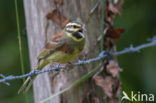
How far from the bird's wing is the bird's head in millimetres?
124

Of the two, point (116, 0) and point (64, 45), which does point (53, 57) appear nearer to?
point (64, 45)

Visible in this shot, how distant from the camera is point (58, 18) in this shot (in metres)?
3.49

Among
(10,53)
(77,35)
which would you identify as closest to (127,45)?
(77,35)

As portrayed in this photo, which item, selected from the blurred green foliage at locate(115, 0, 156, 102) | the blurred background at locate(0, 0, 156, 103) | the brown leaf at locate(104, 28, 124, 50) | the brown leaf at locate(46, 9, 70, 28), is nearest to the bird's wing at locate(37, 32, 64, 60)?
the brown leaf at locate(46, 9, 70, 28)

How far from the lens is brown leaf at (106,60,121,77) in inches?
139

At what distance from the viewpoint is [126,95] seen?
416 centimetres

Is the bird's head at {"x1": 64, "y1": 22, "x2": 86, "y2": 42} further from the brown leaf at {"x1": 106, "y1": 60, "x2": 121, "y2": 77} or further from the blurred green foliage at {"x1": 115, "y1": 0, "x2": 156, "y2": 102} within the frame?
the blurred green foliage at {"x1": 115, "y1": 0, "x2": 156, "y2": 102}

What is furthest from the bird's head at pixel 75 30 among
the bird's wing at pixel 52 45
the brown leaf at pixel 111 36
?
the brown leaf at pixel 111 36

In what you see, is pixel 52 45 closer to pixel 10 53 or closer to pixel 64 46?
pixel 64 46

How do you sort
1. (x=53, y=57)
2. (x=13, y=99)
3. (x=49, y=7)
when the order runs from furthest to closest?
(x=13, y=99) → (x=53, y=57) → (x=49, y=7)

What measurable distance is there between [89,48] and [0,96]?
8.57 ft

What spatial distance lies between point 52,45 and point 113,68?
0.68 metres

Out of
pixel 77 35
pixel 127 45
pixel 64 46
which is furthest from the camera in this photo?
pixel 127 45

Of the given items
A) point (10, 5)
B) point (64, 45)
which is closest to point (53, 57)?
point (64, 45)
